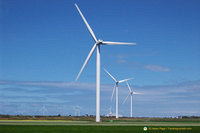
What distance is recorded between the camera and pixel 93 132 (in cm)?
4628

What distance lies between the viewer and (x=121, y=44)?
303 feet

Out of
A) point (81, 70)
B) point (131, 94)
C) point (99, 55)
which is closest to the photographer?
point (81, 70)

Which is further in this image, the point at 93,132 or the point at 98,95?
the point at 98,95

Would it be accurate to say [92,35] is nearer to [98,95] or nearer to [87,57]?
[87,57]

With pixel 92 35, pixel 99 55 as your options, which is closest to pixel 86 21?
pixel 92 35

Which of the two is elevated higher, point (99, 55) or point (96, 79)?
point (99, 55)

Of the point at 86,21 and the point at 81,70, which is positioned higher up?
the point at 86,21

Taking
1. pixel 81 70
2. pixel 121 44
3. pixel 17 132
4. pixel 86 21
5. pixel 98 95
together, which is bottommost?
pixel 17 132

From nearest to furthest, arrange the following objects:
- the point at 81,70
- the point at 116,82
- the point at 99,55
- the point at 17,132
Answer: the point at 17,132 → the point at 81,70 → the point at 99,55 → the point at 116,82

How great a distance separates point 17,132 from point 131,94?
380ft

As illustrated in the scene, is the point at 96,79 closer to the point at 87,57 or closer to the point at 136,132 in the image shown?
the point at 87,57

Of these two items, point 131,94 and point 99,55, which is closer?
point 99,55

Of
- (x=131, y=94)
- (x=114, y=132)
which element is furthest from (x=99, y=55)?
(x=131, y=94)

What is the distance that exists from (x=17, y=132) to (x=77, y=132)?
809 cm
